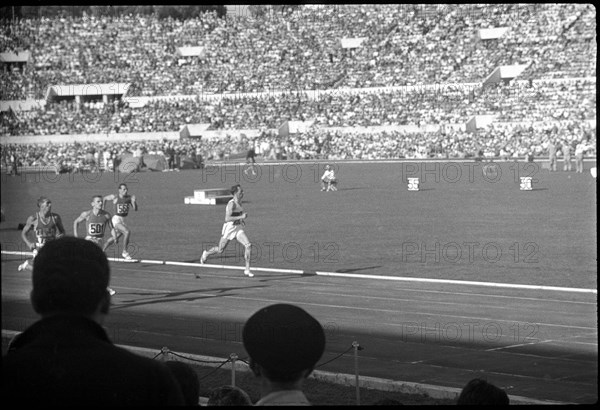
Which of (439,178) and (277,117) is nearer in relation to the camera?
(277,117)

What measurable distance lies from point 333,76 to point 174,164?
20.8ft

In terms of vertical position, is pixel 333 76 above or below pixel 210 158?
above

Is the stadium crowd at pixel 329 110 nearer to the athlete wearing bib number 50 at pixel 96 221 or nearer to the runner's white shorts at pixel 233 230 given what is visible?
the athlete wearing bib number 50 at pixel 96 221

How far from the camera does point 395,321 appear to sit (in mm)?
13938

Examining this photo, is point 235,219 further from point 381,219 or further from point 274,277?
point 381,219

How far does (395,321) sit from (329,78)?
39.4 feet

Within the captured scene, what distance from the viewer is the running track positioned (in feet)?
35.7

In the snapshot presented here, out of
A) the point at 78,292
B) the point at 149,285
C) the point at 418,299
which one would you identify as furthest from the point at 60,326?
the point at 149,285

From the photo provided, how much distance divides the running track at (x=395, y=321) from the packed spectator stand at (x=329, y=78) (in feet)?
9.00

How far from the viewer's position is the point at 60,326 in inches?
106

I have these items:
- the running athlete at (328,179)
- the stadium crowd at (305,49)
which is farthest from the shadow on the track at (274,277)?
the running athlete at (328,179)

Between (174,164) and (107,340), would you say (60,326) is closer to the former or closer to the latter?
(107,340)

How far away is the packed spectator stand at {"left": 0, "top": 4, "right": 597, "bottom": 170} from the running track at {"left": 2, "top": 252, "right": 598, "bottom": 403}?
2.74m

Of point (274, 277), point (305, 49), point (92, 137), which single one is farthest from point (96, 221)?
point (305, 49)
